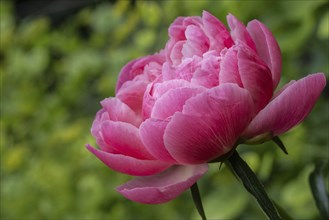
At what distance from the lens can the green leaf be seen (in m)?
0.71

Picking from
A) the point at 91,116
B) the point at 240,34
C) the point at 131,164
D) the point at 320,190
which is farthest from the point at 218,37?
the point at 91,116

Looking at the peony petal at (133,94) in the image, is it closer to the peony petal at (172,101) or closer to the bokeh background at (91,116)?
the peony petal at (172,101)

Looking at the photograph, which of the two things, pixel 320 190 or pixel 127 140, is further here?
pixel 320 190

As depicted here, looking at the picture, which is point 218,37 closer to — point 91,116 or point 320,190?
point 320,190

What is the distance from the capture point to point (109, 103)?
2.02 ft


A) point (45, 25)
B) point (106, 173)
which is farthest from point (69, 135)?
point (45, 25)

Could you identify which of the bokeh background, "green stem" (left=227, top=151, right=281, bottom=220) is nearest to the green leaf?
"green stem" (left=227, top=151, right=281, bottom=220)

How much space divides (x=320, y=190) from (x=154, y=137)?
0.85 ft

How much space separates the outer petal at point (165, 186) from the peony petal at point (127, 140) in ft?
0.08

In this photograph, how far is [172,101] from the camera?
55cm

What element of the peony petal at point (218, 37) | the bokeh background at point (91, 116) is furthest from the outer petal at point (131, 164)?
the bokeh background at point (91, 116)

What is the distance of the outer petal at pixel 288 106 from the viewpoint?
549 mm

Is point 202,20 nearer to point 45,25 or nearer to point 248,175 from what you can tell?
point 248,175

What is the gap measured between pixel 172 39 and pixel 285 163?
753mm
